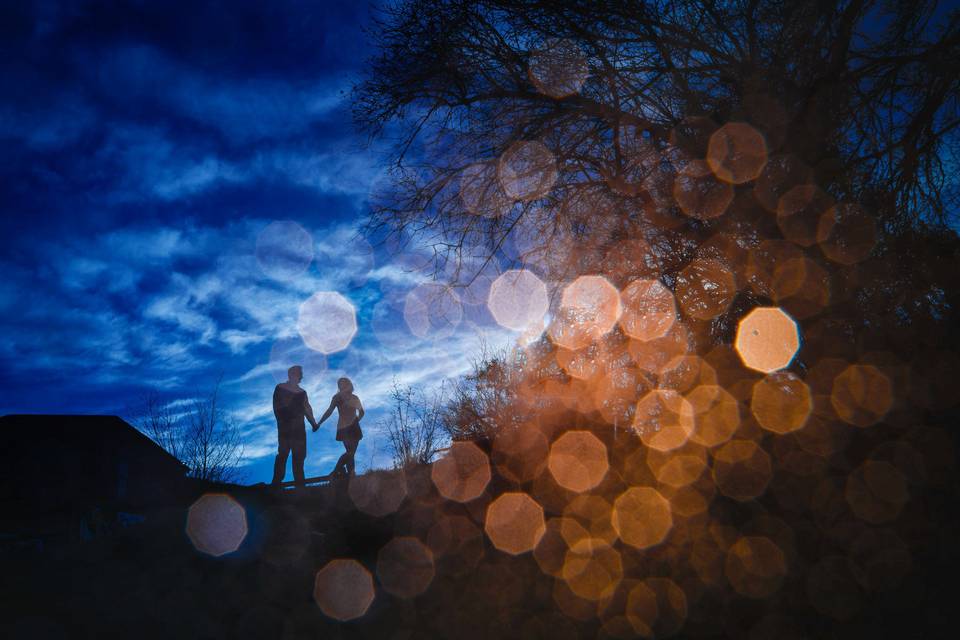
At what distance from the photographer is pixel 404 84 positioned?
21.0ft

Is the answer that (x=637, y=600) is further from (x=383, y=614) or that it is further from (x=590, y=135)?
(x=590, y=135)

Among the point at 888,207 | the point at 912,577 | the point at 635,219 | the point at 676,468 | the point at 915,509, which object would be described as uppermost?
the point at 635,219

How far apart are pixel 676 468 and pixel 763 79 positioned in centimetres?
454

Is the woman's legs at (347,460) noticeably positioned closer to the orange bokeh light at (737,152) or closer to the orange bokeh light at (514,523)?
the orange bokeh light at (514,523)

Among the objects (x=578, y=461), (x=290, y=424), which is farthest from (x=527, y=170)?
(x=290, y=424)

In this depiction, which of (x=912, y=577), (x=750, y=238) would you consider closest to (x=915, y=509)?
(x=912, y=577)

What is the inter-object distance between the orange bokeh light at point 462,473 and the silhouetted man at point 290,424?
209 cm

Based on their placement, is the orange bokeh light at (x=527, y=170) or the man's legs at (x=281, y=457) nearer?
the orange bokeh light at (x=527, y=170)

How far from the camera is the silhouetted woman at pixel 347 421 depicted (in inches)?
354

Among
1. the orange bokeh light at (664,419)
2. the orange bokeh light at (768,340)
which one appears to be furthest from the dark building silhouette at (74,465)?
the orange bokeh light at (768,340)

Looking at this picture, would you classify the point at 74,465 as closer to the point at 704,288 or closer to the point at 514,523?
the point at 514,523

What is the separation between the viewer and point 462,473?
7688mm

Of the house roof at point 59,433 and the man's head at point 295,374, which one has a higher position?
the house roof at point 59,433

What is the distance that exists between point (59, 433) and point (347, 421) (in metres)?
19.3
